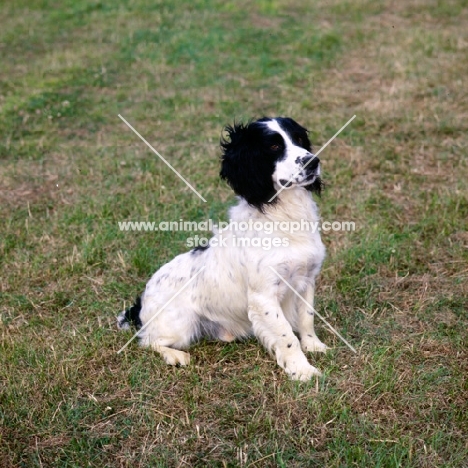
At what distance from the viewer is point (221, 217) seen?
5953 mm

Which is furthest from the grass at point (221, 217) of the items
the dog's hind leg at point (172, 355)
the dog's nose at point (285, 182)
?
the dog's nose at point (285, 182)

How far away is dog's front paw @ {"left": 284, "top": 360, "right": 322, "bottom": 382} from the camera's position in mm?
3721

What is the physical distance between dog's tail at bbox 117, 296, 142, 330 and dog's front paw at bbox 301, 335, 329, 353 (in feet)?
3.43

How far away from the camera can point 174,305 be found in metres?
4.13

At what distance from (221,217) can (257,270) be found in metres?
2.24

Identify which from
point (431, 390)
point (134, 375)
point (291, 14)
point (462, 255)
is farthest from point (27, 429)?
point (291, 14)

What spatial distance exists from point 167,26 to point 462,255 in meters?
8.52

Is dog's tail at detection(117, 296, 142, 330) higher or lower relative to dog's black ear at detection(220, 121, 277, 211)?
lower

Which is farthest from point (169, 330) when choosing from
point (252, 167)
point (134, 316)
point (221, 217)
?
point (221, 217)

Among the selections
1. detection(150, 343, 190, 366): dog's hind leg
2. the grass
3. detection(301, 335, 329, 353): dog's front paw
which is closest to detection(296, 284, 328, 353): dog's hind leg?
detection(301, 335, 329, 353): dog's front paw

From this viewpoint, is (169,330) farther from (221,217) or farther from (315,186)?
(221,217)

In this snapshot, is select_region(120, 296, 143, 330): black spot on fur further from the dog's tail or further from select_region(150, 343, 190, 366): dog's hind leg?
select_region(150, 343, 190, 366): dog's hind leg

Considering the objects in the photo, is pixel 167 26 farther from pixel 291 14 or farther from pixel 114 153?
pixel 114 153

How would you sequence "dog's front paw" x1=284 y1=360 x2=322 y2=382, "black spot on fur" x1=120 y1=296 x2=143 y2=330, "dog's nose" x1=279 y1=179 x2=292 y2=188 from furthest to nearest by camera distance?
1. "black spot on fur" x1=120 y1=296 x2=143 y2=330
2. "dog's nose" x1=279 y1=179 x2=292 y2=188
3. "dog's front paw" x1=284 y1=360 x2=322 y2=382
